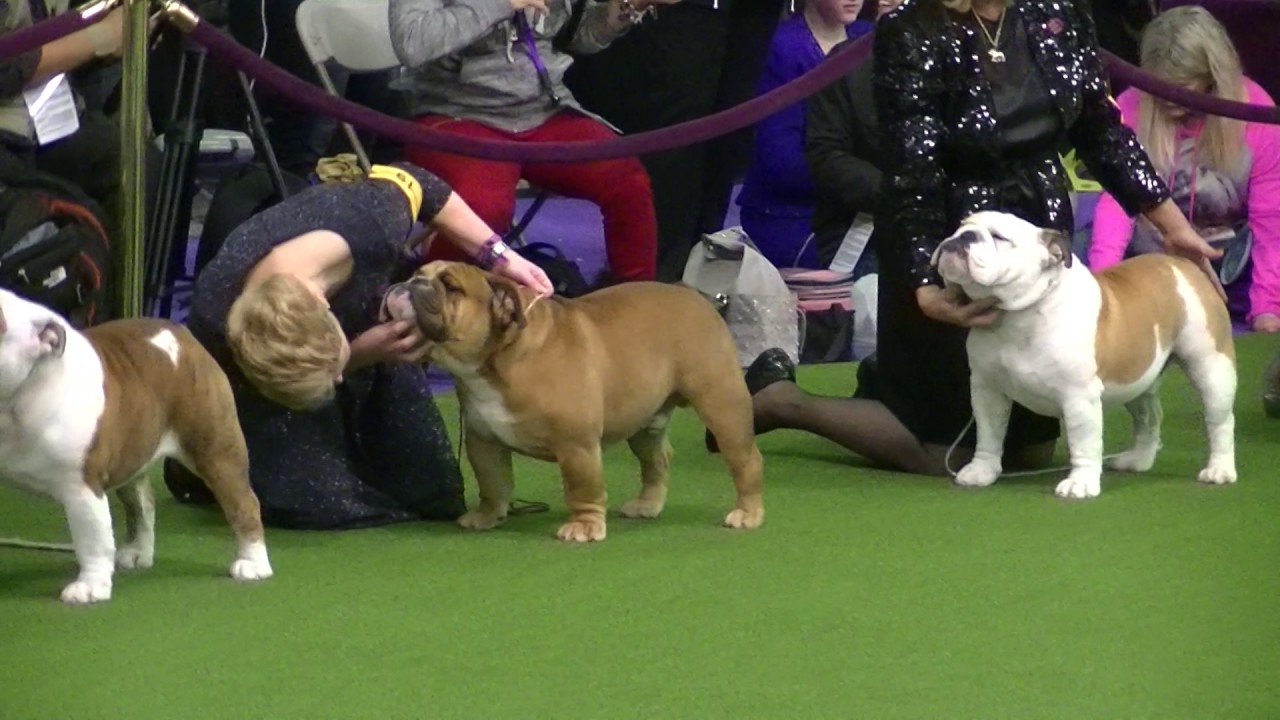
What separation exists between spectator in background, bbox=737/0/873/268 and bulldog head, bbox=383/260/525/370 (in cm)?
304

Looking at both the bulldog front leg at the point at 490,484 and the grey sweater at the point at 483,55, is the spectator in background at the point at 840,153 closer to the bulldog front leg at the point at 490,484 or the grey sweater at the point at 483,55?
the grey sweater at the point at 483,55

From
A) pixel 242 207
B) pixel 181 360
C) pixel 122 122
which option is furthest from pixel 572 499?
pixel 242 207

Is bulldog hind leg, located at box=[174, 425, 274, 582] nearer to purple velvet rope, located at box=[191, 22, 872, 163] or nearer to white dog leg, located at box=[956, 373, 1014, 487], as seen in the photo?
purple velvet rope, located at box=[191, 22, 872, 163]

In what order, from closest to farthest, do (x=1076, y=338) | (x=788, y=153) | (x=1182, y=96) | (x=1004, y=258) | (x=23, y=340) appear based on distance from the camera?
(x=23, y=340) → (x=1004, y=258) → (x=1076, y=338) → (x=1182, y=96) → (x=788, y=153)

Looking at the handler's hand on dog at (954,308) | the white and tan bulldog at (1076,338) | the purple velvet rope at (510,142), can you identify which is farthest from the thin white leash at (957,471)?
the purple velvet rope at (510,142)

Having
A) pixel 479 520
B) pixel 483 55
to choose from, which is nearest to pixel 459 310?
pixel 479 520

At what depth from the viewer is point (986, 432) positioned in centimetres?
438

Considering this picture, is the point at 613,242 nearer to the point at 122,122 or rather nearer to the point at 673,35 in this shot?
the point at 673,35

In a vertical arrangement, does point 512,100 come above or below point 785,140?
above

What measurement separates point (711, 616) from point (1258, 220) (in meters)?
4.10

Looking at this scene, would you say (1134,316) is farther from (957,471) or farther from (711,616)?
(711,616)

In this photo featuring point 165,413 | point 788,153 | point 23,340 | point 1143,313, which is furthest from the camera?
point 788,153

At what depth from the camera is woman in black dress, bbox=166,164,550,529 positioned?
359 centimetres

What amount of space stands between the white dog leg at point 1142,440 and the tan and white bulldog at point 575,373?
3.30 ft
